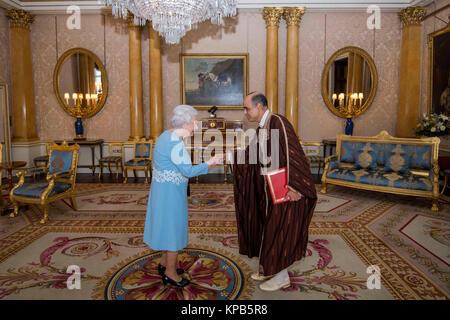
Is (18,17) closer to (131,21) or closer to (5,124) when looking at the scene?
(5,124)

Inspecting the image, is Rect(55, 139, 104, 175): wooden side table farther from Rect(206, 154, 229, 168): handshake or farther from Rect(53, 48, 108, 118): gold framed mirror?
Rect(206, 154, 229, 168): handshake

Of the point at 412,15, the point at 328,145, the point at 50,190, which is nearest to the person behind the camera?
the point at 50,190

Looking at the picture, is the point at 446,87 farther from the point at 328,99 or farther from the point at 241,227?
the point at 241,227

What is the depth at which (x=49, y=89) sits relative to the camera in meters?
8.33

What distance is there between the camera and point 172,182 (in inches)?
98.0

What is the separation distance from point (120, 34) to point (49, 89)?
2519 millimetres

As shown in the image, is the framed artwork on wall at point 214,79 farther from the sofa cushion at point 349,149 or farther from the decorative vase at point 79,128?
the sofa cushion at point 349,149

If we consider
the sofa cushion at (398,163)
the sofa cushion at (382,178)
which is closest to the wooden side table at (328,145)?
the sofa cushion at (382,178)

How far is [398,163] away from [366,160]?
0.57 metres

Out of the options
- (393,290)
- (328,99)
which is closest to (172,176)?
(393,290)

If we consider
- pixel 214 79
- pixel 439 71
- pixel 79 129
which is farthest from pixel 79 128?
pixel 439 71

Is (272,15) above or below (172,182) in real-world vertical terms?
above

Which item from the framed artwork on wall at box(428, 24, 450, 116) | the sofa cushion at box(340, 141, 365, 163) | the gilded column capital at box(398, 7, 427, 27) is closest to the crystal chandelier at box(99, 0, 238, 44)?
the sofa cushion at box(340, 141, 365, 163)

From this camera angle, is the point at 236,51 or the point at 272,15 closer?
the point at 272,15
